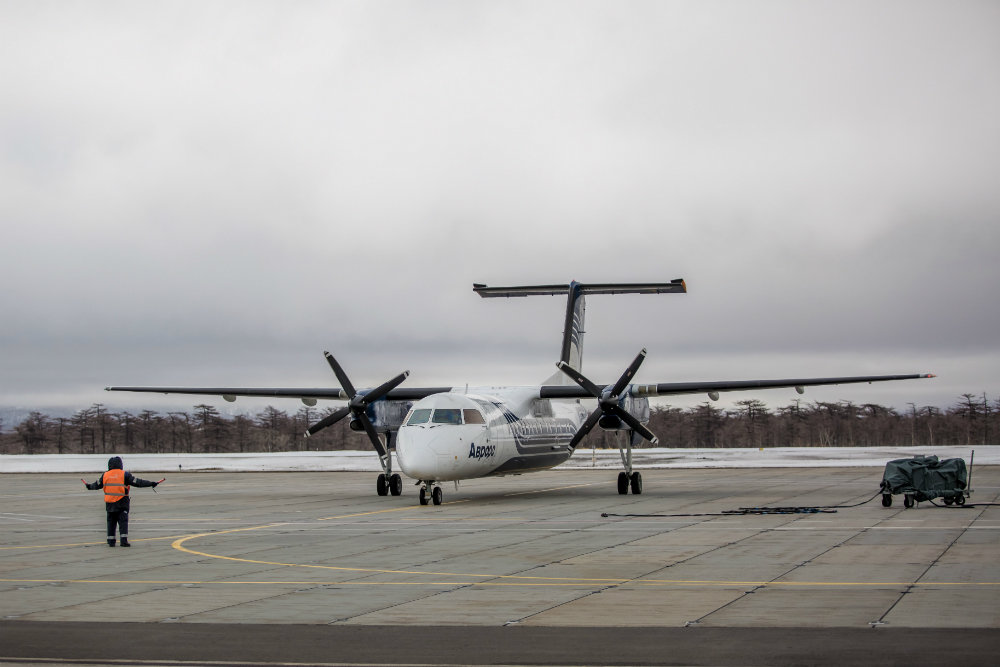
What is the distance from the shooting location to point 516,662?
860cm

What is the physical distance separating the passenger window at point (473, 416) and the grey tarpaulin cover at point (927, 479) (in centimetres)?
1127

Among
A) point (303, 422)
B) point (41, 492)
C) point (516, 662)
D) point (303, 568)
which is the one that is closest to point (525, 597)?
point (516, 662)

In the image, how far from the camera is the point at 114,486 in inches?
747

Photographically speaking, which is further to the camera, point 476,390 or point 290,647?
point 476,390

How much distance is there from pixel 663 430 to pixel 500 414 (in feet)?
262

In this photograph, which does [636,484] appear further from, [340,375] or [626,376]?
[340,375]

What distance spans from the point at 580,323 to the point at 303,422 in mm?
77253

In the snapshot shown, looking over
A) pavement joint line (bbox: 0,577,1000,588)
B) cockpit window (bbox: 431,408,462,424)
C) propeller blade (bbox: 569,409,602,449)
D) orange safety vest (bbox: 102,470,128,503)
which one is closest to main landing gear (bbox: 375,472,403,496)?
cockpit window (bbox: 431,408,462,424)

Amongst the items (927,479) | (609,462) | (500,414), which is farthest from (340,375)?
(609,462)

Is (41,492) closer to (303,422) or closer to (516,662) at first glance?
(516,662)

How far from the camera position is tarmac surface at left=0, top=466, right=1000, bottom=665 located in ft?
30.0

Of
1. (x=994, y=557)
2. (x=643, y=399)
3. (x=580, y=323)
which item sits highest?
(x=580, y=323)

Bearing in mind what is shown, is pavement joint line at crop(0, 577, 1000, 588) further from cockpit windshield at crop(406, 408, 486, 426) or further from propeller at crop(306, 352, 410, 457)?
propeller at crop(306, 352, 410, 457)

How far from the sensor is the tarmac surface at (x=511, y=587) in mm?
9148
